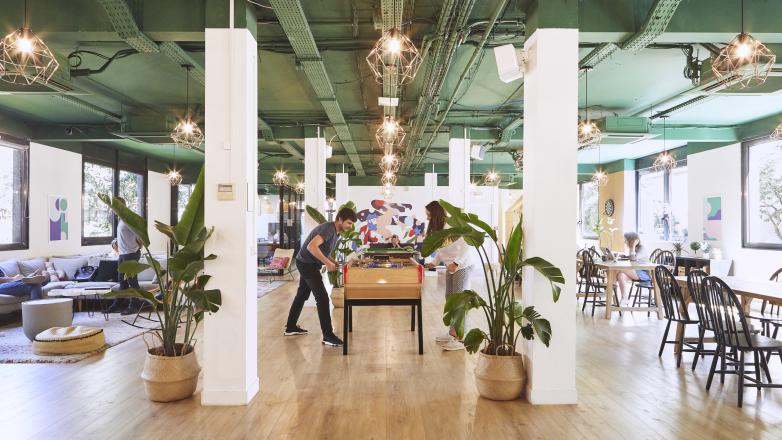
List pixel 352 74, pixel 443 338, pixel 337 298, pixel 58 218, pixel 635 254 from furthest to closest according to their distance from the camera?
pixel 58 218 → pixel 337 298 → pixel 635 254 → pixel 352 74 → pixel 443 338

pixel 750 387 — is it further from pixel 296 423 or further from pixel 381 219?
pixel 381 219

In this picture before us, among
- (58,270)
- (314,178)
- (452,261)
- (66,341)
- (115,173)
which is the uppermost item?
(115,173)

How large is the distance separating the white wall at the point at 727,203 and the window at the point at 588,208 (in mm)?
5524

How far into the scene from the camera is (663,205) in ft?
42.3

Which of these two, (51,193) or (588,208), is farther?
(588,208)

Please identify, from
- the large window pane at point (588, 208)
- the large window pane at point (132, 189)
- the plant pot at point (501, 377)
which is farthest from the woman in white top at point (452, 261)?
the large window pane at point (588, 208)

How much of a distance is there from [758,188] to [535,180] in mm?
7999

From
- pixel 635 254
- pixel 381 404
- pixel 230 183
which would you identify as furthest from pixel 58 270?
pixel 635 254

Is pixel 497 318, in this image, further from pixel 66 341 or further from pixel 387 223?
pixel 387 223

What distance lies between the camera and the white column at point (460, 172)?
9289 millimetres

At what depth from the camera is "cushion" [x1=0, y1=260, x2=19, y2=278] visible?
7941mm

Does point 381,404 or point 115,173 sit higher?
point 115,173

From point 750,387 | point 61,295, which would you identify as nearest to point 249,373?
point 750,387

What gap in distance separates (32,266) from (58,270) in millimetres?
555
